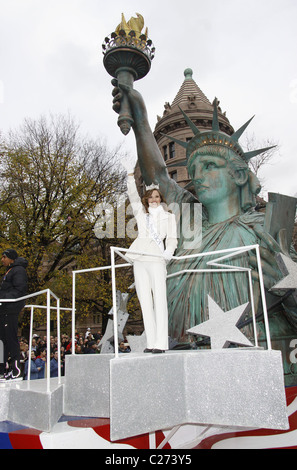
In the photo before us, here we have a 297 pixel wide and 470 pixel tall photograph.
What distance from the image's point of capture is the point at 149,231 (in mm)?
4043

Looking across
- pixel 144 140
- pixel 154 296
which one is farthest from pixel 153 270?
pixel 144 140

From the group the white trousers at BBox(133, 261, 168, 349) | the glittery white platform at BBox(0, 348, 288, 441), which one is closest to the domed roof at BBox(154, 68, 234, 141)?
the white trousers at BBox(133, 261, 168, 349)

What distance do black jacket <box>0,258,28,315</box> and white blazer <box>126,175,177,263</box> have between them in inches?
78.3

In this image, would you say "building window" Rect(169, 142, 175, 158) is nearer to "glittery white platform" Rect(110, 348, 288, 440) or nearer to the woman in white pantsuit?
the woman in white pantsuit

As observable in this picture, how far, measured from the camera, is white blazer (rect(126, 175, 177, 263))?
3.94 m

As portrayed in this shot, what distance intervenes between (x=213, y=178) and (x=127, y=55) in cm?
358

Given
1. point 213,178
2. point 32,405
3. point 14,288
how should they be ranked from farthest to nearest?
point 213,178 → point 14,288 → point 32,405

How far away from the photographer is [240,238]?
6742 mm

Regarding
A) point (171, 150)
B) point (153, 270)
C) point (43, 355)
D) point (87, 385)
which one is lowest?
point (43, 355)

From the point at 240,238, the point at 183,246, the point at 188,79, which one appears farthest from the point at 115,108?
the point at 188,79

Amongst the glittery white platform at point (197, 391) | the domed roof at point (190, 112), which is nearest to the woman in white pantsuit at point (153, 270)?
the glittery white platform at point (197, 391)

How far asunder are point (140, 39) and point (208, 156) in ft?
11.3

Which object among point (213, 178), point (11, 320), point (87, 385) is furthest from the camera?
point (213, 178)

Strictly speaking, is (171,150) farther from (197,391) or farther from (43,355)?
(197,391)
